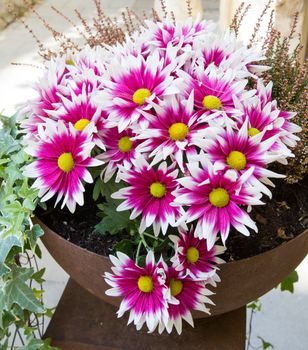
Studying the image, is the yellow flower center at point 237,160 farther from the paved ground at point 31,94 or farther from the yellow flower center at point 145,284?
the paved ground at point 31,94

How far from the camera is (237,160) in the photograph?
0.50 metres

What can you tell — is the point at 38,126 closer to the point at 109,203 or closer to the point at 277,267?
the point at 109,203

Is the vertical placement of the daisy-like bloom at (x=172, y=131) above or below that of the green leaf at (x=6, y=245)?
above

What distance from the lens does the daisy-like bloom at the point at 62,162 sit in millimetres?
526

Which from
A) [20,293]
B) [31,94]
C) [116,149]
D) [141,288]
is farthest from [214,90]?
[31,94]

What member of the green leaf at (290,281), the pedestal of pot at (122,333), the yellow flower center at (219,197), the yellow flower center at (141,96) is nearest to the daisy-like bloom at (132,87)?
the yellow flower center at (141,96)

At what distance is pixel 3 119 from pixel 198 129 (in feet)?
1.08

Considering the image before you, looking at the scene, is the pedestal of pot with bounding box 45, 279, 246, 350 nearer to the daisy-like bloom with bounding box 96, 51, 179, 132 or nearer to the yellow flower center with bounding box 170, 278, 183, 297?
the yellow flower center with bounding box 170, 278, 183, 297

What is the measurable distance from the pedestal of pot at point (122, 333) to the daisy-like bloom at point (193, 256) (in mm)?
257

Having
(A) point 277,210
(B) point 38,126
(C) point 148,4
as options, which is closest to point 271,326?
(A) point 277,210

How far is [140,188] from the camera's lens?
55 cm

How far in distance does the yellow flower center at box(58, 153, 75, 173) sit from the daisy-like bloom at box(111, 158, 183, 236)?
5 cm

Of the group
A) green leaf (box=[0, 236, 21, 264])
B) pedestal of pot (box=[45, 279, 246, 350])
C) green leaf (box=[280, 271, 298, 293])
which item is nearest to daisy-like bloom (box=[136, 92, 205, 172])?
green leaf (box=[0, 236, 21, 264])

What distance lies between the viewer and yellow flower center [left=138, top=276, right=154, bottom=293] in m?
Result: 0.55
